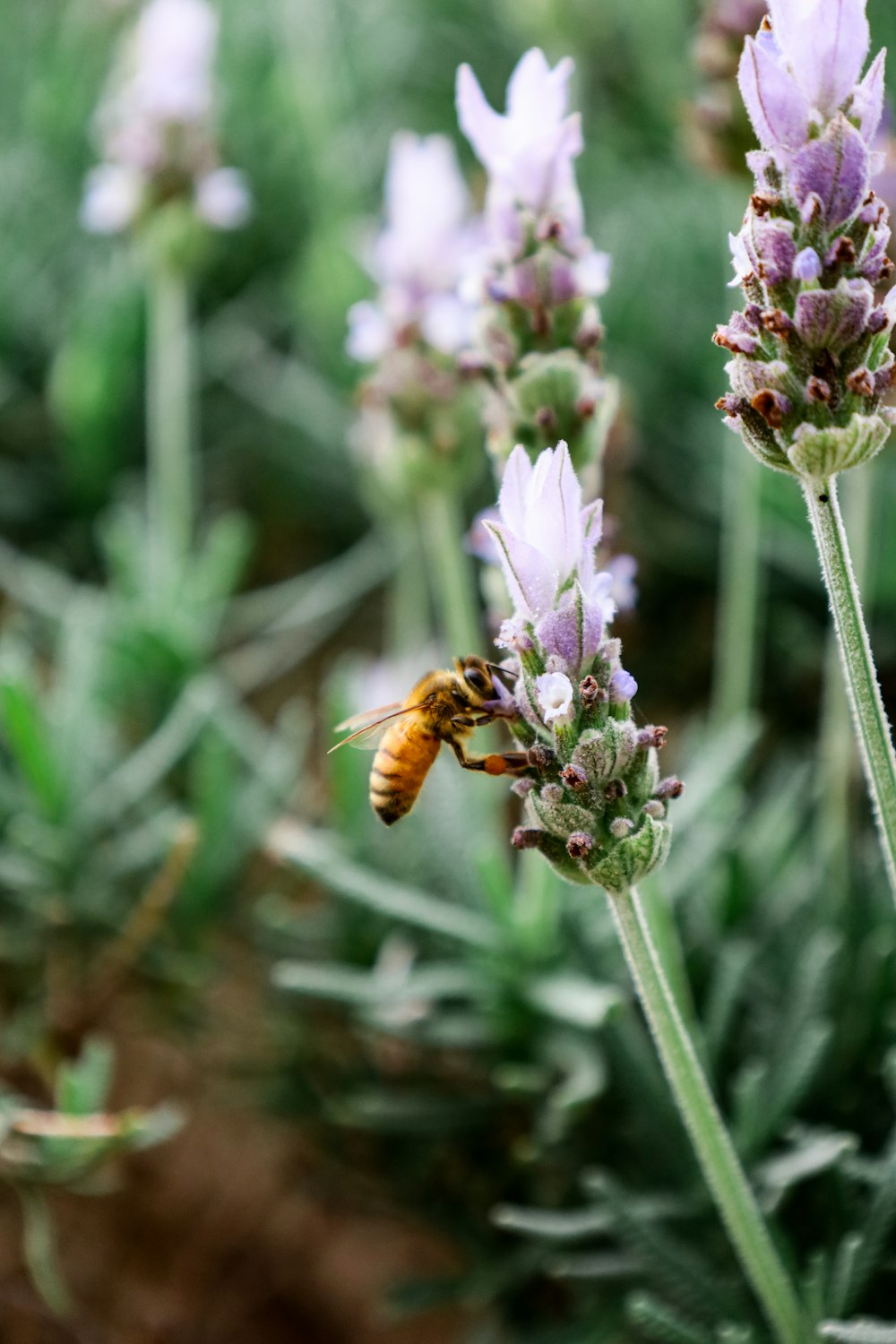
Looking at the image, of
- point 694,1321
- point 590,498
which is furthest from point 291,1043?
point 590,498

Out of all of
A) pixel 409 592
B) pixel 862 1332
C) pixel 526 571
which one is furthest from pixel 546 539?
pixel 409 592

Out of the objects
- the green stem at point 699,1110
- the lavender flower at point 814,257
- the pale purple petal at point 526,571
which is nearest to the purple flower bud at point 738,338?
the lavender flower at point 814,257

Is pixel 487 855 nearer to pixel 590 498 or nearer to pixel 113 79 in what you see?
pixel 590 498

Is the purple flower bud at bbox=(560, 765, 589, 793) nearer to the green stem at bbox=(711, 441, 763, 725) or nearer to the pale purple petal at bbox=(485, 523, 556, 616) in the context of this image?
the pale purple petal at bbox=(485, 523, 556, 616)

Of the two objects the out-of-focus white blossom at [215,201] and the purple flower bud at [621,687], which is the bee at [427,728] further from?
the out-of-focus white blossom at [215,201]

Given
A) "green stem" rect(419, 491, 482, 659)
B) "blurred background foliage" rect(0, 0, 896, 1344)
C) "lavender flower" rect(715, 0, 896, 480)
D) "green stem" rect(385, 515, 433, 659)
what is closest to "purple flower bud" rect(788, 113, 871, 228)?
"lavender flower" rect(715, 0, 896, 480)
